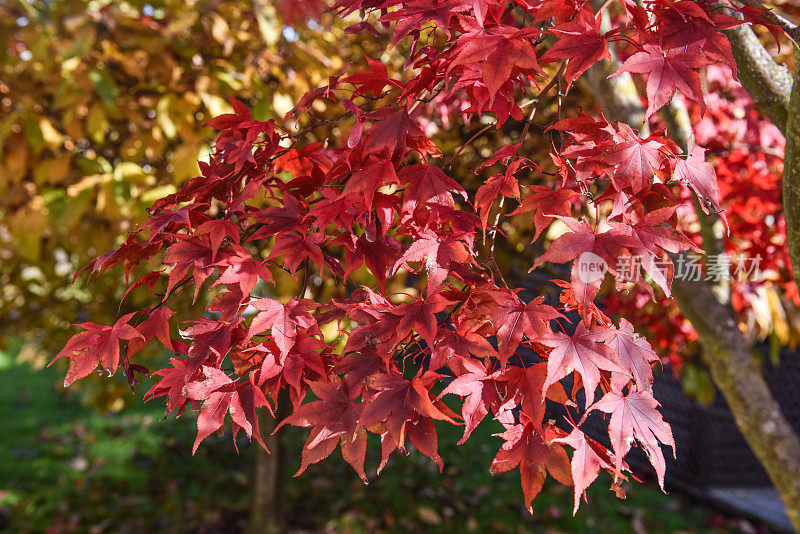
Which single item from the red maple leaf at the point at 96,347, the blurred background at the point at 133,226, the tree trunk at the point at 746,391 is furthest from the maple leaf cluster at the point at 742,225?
the red maple leaf at the point at 96,347

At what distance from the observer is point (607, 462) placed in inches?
28.9

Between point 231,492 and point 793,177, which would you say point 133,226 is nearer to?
point 793,177

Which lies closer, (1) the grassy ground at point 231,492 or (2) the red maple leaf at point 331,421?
(2) the red maple leaf at point 331,421

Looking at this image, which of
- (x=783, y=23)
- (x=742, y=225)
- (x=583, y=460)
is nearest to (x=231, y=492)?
(x=742, y=225)

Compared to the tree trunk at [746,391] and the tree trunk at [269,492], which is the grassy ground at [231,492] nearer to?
the tree trunk at [269,492]

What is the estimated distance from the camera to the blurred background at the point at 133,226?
1862mm

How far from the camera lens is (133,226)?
92 cm

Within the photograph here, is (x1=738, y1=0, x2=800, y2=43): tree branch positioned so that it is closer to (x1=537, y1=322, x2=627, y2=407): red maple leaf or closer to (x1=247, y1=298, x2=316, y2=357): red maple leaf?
(x1=537, y1=322, x2=627, y2=407): red maple leaf

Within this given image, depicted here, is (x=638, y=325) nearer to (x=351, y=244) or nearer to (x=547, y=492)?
(x=547, y=492)

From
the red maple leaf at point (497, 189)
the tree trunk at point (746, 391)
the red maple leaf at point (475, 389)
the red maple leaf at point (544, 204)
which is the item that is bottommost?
the tree trunk at point (746, 391)

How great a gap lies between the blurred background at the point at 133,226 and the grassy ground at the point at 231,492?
1 centimetres

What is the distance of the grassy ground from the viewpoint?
9.40 feet

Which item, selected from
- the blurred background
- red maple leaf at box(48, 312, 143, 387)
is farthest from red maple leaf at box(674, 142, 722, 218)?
red maple leaf at box(48, 312, 143, 387)

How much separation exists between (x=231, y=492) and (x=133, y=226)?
2737mm
